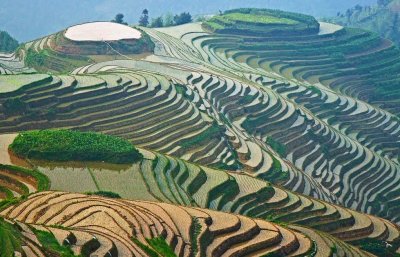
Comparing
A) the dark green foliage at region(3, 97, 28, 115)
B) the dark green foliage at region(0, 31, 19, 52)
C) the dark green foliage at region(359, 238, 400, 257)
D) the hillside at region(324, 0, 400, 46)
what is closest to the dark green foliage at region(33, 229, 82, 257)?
the dark green foliage at region(359, 238, 400, 257)

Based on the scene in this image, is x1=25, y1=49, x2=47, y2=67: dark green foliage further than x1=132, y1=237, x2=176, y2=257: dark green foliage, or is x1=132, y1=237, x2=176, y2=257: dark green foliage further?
x1=25, y1=49, x2=47, y2=67: dark green foliage

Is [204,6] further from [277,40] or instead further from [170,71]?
[170,71]

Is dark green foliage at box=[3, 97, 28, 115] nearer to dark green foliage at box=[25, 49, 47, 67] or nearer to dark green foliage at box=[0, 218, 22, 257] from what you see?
dark green foliage at box=[0, 218, 22, 257]

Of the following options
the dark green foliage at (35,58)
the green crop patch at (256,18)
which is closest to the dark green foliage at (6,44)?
the dark green foliage at (35,58)

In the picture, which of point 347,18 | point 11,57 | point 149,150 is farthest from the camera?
point 347,18

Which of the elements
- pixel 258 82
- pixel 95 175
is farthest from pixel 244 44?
pixel 95 175

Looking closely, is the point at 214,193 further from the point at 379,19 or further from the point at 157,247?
the point at 379,19
